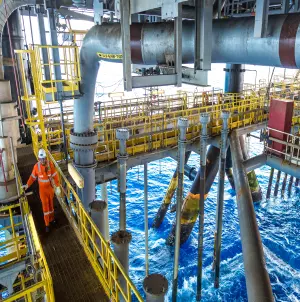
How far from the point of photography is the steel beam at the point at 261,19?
4.29m

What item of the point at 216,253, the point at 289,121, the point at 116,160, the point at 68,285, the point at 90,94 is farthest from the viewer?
the point at 216,253

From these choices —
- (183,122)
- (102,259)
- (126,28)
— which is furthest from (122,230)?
(183,122)

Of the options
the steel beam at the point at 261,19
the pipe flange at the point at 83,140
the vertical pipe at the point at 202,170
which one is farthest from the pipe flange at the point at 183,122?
the steel beam at the point at 261,19

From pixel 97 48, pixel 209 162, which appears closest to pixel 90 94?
pixel 97 48

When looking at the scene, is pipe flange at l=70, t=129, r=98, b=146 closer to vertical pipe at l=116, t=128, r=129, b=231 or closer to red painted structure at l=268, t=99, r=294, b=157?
vertical pipe at l=116, t=128, r=129, b=231

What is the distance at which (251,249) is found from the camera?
6430 mm

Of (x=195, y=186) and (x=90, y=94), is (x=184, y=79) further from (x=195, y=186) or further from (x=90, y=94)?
(x=195, y=186)

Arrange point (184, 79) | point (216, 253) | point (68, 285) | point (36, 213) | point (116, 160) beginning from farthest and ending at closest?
point (216, 253) → point (116, 160) → point (36, 213) → point (184, 79) → point (68, 285)

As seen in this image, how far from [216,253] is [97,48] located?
9317 mm

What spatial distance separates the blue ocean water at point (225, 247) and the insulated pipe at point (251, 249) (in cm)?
538

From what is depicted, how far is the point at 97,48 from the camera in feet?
21.2

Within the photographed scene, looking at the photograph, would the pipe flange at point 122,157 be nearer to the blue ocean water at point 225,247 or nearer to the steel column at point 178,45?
the steel column at point 178,45

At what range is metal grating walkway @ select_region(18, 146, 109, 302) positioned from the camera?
4711 mm

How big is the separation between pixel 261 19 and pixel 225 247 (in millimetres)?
12422
